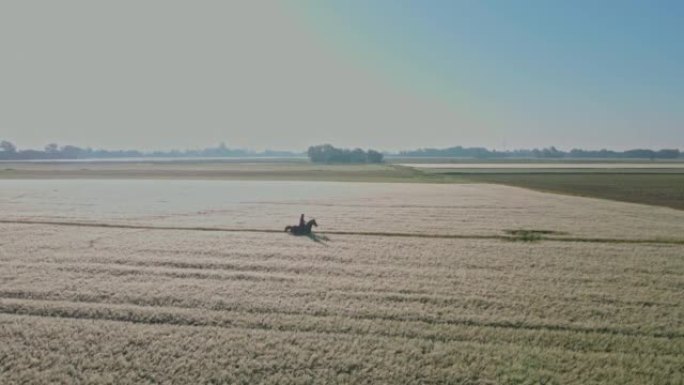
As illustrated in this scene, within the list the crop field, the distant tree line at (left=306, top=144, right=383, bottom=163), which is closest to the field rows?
the crop field

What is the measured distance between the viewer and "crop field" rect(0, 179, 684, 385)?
6535 mm

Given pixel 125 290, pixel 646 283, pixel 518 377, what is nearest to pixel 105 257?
pixel 125 290

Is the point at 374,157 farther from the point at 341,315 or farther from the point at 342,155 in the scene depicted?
the point at 341,315

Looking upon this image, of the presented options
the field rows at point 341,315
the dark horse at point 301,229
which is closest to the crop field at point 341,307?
the field rows at point 341,315

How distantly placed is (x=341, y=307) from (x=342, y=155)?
→ 157821 mm

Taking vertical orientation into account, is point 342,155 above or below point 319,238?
above

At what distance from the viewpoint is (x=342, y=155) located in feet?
544

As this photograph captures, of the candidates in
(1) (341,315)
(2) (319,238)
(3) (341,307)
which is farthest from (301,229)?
(1) (341,315)

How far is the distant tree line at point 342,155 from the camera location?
16425cm

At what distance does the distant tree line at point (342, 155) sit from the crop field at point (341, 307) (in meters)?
146

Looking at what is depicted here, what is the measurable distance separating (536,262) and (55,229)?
71.0ft

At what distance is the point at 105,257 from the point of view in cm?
1352

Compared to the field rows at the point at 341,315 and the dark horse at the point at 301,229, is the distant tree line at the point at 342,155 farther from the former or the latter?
the field rows at the point at 341,315

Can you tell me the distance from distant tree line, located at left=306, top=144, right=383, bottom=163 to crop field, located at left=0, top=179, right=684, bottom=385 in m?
146
